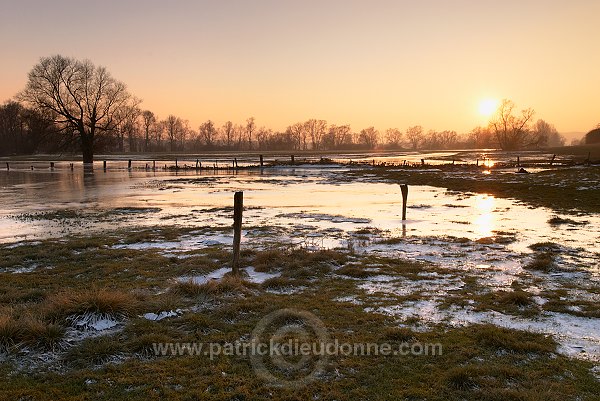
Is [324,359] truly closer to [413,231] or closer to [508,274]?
[508,274]

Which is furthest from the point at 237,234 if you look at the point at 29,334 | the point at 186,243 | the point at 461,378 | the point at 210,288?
the point at 461,378

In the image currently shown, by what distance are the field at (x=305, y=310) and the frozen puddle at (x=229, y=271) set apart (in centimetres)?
4

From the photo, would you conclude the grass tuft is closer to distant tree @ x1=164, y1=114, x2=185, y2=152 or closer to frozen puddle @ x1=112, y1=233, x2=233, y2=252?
frozen puddle @ x1=112, y1=233, x2=233, y2=252

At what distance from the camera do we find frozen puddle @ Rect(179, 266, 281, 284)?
8383 millimetres

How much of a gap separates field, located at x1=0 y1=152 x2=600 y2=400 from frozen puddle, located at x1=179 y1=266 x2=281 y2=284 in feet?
0.14

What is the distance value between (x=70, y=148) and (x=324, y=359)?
6926 centimetres

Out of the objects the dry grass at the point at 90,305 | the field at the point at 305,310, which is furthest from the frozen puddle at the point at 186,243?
the dry grass at the point at 90,305

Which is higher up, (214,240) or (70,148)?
(70,148)

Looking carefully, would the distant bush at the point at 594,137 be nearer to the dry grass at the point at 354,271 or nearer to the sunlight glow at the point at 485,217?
the sunlight glow at the point at 485,217

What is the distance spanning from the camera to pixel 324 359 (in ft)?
16.6

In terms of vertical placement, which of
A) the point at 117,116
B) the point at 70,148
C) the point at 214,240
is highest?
the point at 117,116

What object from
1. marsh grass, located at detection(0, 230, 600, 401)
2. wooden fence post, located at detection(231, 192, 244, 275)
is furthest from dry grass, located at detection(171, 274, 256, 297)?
wooden fence post, located at detection(231, 192, 244, 275)

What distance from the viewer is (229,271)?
9055mm

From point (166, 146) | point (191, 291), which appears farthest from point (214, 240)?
point (166, 146)
